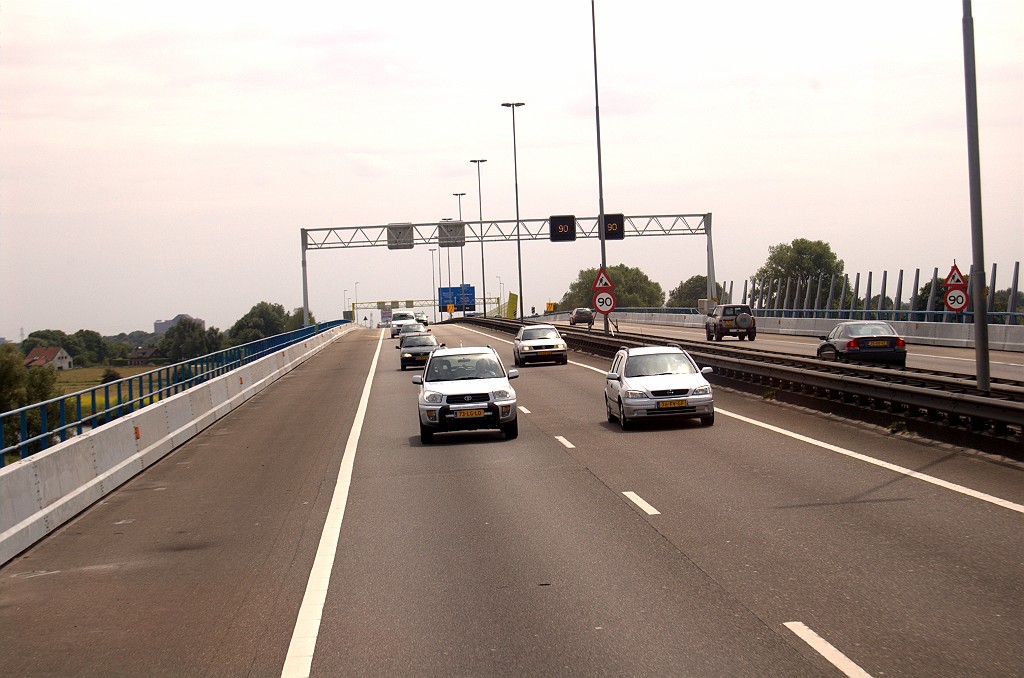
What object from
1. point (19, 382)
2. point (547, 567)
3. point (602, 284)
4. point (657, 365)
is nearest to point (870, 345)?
point (657, 365)

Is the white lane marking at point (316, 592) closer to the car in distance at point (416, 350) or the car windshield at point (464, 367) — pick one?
the car windshield at point (464, 367)

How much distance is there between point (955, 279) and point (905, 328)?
7.50 meters

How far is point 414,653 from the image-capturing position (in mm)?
6672

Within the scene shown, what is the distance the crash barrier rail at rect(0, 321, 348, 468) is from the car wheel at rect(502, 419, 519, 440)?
6024mm

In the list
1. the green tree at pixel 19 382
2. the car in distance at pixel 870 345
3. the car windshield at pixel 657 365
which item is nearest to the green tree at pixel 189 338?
the green tree at pixel 19 382

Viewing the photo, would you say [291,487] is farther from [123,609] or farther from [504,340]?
[504,340]

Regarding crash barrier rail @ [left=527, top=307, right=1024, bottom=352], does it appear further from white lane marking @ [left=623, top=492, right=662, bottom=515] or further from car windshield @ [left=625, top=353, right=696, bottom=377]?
white lane marking @ [left=623, top=492, right=662, bottom=515]

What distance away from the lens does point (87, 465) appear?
14.1 m

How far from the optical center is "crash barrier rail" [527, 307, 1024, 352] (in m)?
40.0

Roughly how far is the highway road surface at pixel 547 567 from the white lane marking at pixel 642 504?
65 mm

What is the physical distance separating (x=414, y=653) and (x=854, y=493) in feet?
22.7

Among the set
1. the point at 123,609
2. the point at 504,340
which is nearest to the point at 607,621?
the point at 123,609

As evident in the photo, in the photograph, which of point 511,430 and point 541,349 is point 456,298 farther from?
point 511,430

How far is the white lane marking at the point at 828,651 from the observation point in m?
5.97
